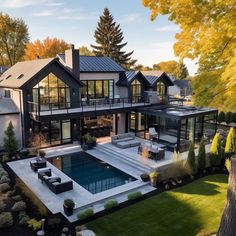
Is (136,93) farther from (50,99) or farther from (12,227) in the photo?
(12,227)

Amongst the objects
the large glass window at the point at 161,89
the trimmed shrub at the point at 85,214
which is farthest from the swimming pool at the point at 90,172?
the large glass window at the point at 161,89

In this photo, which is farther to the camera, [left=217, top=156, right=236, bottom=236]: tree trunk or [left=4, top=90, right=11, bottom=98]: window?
[left=4, top=90, right=11, bottom=98]: window

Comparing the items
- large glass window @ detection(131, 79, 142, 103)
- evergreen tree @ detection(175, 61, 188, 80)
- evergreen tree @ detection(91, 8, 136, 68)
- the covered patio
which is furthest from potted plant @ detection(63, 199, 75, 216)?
evergreen tree @ detection(175, 61, 188, 80)

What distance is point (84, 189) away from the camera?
43.6 feet

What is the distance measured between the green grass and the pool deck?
1174 mm

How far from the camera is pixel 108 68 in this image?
2539 centimetres

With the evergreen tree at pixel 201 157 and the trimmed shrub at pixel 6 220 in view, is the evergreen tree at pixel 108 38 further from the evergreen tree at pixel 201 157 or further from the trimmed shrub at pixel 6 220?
the trimmed shrub at pixel 6 220

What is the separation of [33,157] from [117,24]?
41655 millimetres

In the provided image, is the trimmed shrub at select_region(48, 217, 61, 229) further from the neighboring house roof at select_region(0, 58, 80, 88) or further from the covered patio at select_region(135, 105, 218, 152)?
the neighboring house roof at select_region(0, 58, 80, 88)

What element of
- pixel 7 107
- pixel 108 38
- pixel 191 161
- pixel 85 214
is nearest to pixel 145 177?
pixel 191 161

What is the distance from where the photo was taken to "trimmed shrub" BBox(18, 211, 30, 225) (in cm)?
983

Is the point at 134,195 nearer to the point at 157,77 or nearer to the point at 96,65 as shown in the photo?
the point at 96,65

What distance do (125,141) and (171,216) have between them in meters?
10.8

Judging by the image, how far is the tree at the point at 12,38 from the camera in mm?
46406
